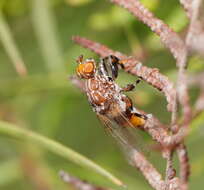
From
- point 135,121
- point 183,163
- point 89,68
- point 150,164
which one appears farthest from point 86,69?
point 183,163

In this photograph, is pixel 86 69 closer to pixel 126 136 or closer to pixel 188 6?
pixel 126 136

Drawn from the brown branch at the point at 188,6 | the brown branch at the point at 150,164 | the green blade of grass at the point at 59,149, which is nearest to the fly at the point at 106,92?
the green blade of grass at the point at 59,149

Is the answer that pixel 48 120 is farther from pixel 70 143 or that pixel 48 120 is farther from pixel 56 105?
pixel 70 143

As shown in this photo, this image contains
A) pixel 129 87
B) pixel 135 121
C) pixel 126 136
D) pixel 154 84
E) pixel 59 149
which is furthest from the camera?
pixel 129 87

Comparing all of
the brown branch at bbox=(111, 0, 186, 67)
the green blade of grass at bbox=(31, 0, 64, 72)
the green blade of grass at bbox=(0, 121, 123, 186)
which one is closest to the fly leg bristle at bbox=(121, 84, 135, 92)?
the green blade of grass at bbox=(31, 0, 64, 72)

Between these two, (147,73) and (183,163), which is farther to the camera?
(147,73)

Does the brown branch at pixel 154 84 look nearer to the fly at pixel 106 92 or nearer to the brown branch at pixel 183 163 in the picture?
the brown branch at pixel 183 163
